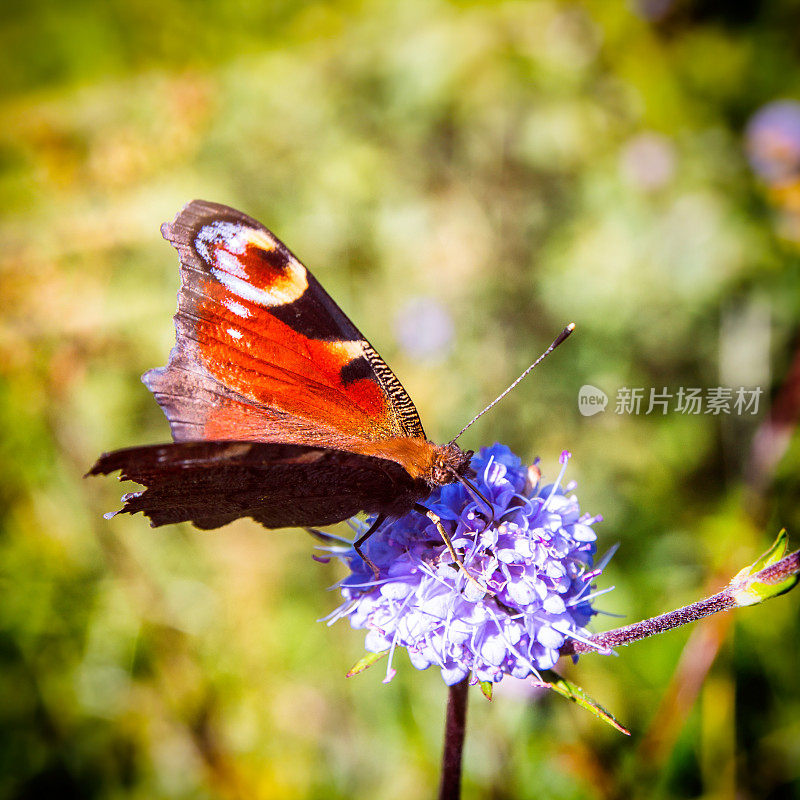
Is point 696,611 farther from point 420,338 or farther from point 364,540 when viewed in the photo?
point 420,338

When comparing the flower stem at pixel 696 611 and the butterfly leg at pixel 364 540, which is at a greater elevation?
the butterfly leg at pixel 364 540

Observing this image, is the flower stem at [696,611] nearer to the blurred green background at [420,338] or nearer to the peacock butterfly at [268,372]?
the peacock butterfly at [268,372]

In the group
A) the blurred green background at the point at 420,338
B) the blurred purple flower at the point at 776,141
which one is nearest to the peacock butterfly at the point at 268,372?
the blurred green background at the point at 420,338

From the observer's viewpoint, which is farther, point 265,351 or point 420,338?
point 420,338

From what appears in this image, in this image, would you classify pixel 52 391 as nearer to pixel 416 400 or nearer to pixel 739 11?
pixel 416 400

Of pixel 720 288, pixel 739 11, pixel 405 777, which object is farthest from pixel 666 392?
pixel 739 11

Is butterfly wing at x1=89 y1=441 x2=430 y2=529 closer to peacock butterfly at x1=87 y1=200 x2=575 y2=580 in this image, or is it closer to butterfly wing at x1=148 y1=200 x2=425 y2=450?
peacock butterfly at x1=87 y1=200 x2=575 y2=580

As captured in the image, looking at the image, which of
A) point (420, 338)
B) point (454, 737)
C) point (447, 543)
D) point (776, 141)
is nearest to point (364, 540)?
point (447, 543)
